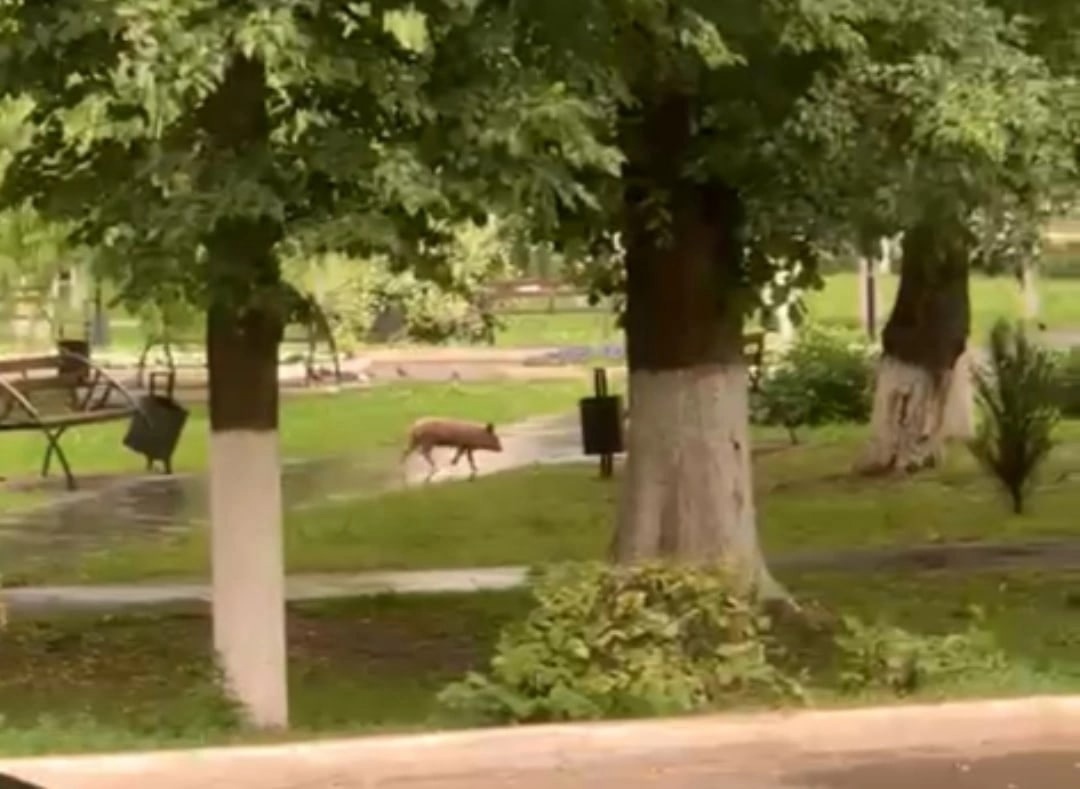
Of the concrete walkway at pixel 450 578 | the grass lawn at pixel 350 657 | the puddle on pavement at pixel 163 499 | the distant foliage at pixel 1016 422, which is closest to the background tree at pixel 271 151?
the grass lawn at pixel 350 657

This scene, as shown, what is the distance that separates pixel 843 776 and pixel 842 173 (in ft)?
11.1

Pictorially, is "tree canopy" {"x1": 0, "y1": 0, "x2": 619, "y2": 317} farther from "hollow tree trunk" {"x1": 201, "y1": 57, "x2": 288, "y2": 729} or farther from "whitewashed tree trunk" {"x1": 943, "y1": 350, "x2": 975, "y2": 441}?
"whitewashed tree trunk" {"x1": 943, "y1": 350, "x2": 975, "y2": 441}

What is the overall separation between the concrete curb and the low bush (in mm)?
226

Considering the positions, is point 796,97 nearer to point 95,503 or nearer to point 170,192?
point 170,192

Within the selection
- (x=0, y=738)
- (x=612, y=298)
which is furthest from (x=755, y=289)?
(x=0, y=738)

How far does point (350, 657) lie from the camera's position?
1268 cm

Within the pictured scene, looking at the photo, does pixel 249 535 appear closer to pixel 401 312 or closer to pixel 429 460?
pixel 429 460

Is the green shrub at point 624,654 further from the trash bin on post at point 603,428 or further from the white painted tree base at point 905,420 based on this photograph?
the trash bin on post at point 603,428

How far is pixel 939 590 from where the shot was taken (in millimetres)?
14547

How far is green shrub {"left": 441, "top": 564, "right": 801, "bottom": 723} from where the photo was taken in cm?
947

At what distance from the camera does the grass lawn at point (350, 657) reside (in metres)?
9.92

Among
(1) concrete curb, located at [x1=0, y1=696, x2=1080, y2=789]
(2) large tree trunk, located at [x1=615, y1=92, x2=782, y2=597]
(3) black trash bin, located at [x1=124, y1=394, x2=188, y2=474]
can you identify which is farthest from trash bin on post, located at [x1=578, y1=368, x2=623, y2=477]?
(1) concrete curb, located at [x1=0, y1=696, x2=1080, y2=789]

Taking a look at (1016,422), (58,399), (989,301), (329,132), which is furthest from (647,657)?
(989,301)

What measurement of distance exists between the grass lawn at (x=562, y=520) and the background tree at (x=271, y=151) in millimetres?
6473
